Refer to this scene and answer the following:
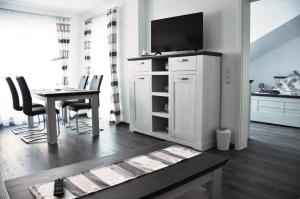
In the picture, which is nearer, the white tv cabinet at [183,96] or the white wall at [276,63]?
the white tv cabinet at [183,96]

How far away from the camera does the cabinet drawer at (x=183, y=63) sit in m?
3.14

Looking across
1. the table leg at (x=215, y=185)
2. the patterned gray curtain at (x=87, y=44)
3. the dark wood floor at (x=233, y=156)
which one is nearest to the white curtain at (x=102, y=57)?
the patterned gray curtain at (x=87, y=44)

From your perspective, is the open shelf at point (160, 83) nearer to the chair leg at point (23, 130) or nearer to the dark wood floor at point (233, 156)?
the dark wood floor at point (233, 156)

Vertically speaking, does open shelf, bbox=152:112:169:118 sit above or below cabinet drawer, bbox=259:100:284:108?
below

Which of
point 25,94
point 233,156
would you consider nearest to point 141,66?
point 25,94

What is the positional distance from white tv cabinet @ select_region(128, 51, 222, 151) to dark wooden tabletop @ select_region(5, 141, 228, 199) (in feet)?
4.89

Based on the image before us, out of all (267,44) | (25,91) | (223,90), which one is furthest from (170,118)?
(267,44)

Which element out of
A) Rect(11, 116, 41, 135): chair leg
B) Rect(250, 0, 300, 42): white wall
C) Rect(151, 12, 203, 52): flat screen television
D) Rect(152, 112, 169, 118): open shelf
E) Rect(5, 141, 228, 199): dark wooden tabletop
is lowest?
Rect(11, 116, 41, 135): chair leg

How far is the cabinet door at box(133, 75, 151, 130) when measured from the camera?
155 inches

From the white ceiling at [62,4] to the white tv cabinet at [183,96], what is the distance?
2118 millimetres

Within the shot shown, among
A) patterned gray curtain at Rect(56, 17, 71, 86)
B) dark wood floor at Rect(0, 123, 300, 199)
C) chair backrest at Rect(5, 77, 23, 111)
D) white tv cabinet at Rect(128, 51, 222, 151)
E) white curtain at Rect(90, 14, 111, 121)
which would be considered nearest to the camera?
dark wood floor at Rect(0, 123, 300, 199)

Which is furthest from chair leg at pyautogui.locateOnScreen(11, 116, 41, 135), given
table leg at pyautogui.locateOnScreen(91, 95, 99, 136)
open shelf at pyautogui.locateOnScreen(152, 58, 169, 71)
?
open shelf at pyautogui.locateOnScreen(152, 58, 169, 71)

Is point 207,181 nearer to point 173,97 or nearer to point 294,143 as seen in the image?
point 173,97

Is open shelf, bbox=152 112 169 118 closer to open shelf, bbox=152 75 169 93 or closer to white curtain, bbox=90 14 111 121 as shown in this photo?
open shelf, bbox=152 75 169 93
